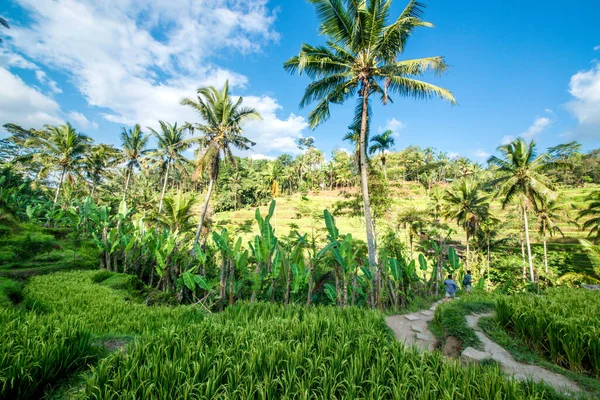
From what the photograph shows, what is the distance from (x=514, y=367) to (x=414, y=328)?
2464mm

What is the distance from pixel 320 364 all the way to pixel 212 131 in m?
16.2

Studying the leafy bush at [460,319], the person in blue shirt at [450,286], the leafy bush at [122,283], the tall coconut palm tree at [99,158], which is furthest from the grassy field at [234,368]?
the tall coconut palm tree at [99,158]

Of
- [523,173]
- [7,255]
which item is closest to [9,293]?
[7,255]

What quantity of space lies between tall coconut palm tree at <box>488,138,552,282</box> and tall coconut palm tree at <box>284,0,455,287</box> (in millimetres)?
13381

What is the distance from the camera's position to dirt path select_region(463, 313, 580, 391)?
10.7 ft

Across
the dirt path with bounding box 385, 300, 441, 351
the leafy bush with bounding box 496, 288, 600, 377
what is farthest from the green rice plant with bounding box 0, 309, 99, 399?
the leafy bush with bounding box 496, 288, 600, 377

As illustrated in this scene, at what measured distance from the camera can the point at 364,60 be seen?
9.87m

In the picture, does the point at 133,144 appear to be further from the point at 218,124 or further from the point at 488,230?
the point at 488,230

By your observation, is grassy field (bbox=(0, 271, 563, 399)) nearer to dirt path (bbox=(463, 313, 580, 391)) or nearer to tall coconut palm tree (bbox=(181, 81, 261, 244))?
dirt path (bbox=(463, 313, 580, 391))

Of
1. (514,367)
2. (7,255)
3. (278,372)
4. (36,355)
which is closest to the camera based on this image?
(36,355)

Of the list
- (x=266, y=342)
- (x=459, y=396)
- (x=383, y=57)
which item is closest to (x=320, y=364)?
(x=266, y=342)

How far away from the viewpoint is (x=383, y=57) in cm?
1010

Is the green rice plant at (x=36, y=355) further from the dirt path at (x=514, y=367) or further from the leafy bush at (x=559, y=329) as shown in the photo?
the leafy bush at (x=559, y=329)

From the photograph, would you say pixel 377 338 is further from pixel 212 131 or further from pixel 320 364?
pixel 212 131
